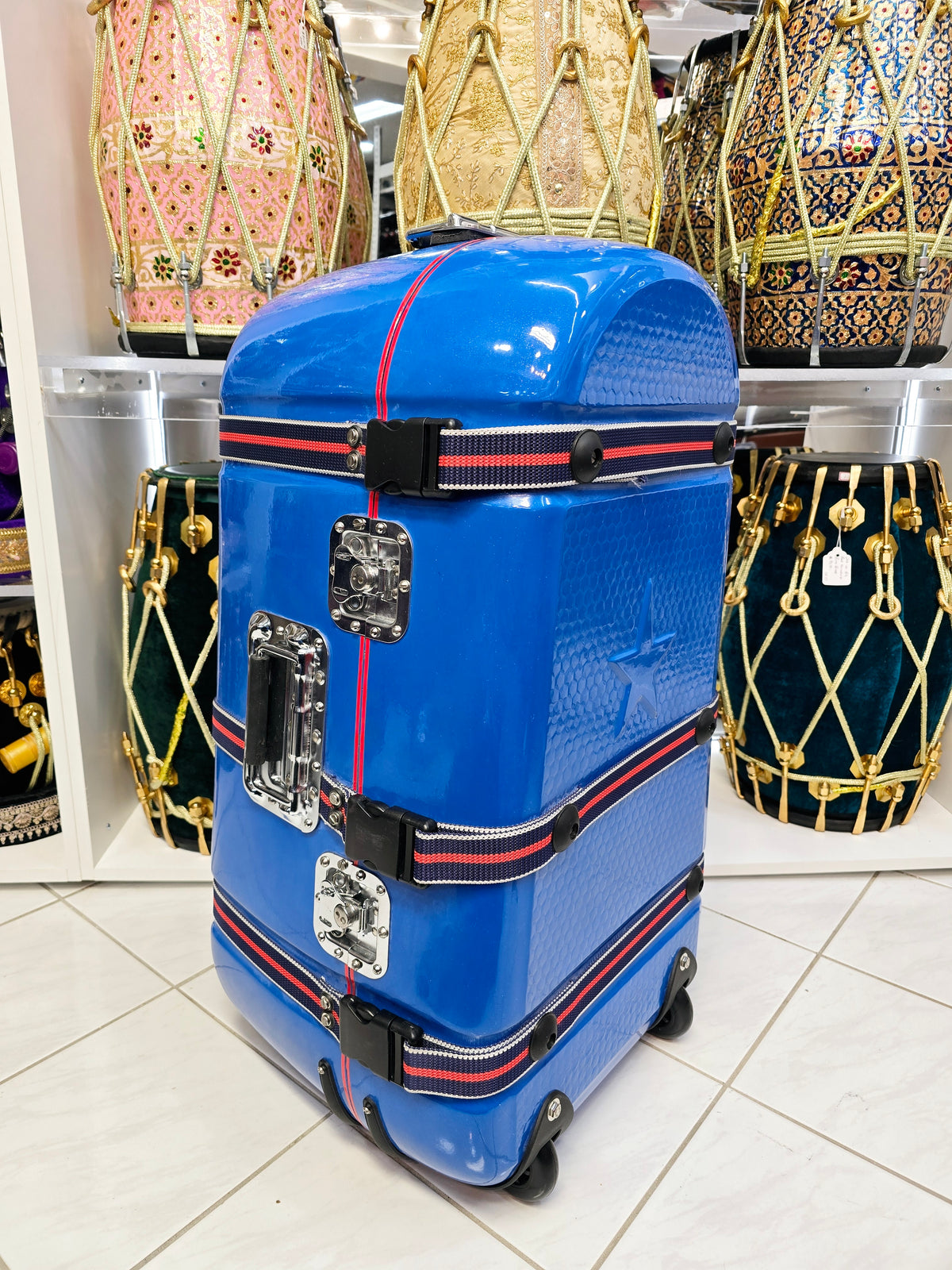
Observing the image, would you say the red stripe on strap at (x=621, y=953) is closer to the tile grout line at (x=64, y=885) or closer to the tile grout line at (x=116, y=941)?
the tile grout line at (x=116, y=941)

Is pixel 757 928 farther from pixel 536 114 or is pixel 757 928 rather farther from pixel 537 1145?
pixel 536 114

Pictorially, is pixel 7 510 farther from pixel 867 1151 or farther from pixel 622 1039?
pixel 867 1151

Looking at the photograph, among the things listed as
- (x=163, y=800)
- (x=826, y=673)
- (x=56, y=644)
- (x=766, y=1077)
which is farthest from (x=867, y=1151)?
(x=56, y=644)

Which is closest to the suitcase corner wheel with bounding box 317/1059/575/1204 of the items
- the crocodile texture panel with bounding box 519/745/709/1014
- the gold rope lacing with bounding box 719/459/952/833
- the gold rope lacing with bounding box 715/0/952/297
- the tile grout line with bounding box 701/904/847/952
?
the crocodile texture panel with bounding box 519/745/709/1014

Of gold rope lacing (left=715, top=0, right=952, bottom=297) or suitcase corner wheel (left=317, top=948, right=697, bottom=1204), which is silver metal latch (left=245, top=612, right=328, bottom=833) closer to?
suitcase corner wheel (left=317, top=948, right=697, bottom=1204)

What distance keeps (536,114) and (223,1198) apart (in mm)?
1136

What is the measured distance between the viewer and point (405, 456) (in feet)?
2.00

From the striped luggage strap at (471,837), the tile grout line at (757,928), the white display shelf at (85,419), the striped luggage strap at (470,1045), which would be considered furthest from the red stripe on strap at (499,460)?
the tile grout line at (757,928)

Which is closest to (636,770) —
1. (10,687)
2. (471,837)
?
(471,837)

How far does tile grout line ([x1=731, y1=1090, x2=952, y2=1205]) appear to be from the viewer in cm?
78

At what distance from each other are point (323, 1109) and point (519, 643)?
581 mm

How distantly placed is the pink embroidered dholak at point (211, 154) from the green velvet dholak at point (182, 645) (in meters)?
0.19

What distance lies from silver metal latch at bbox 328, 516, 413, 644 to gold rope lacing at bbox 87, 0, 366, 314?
0.54m

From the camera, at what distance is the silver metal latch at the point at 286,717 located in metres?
0.72
